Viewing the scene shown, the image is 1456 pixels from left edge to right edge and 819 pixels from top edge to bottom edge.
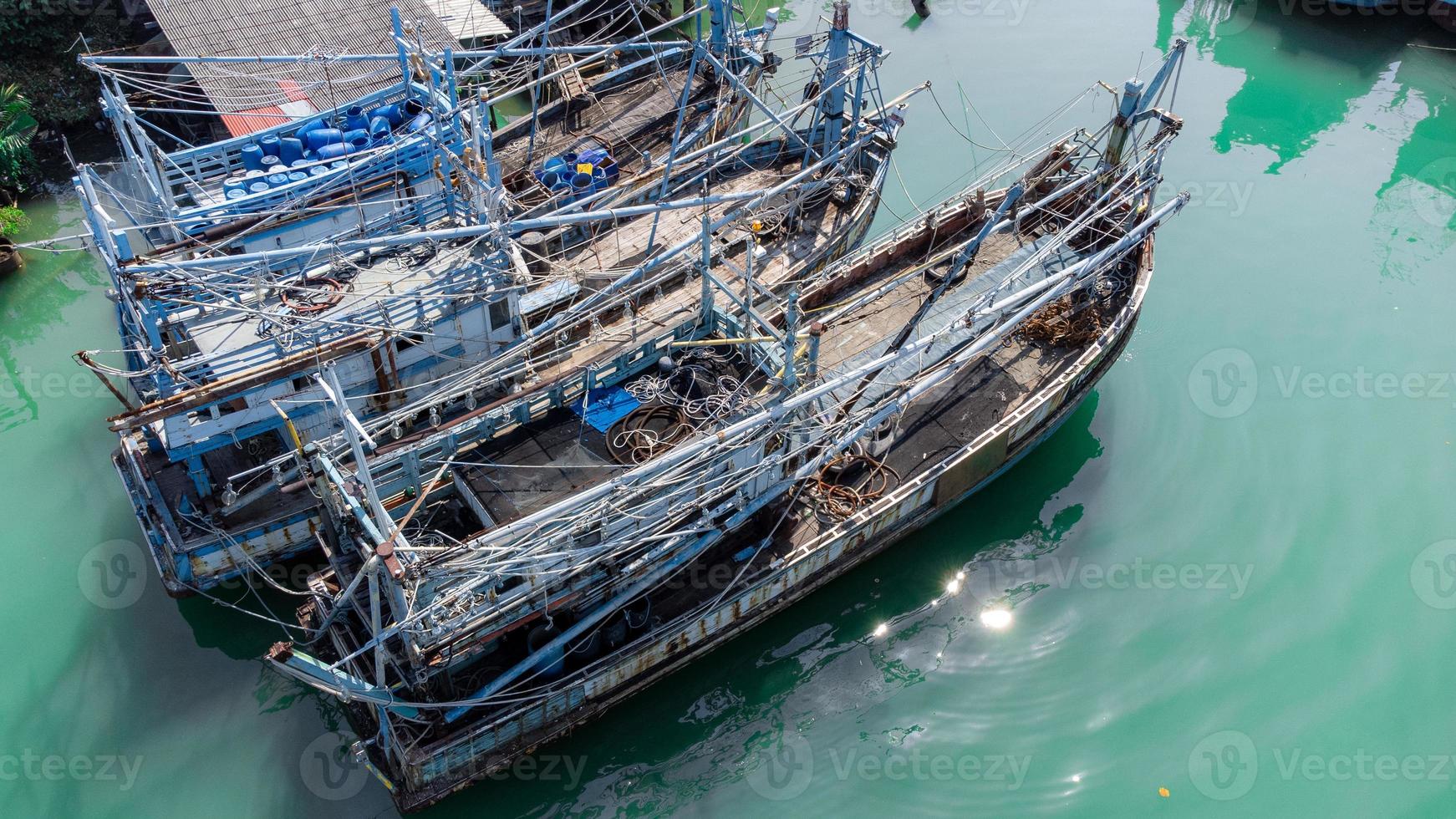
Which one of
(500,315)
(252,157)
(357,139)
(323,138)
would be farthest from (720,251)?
(252,157)

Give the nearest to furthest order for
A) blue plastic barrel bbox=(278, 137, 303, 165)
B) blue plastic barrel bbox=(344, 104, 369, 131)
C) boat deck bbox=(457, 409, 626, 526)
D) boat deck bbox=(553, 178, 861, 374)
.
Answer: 1. boat deck bbox=(457, 409, 626, 526)
2. boat deck bbox=(553, 178, 861, 374)
3. blue plastic barrel bbox=(278, 137, 303, 165)
4. blue plastic barrel bbox=(344, 104, 369, 131)

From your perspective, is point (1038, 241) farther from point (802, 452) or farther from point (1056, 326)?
point (802, 452)

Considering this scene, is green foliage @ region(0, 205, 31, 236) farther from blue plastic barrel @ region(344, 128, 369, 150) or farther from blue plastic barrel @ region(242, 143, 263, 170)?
blue plastic barrel @ region(344, 128, 369, 150)

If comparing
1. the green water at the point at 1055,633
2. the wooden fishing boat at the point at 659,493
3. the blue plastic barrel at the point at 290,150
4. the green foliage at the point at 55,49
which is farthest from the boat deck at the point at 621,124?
the green foliage at the point at 55,49

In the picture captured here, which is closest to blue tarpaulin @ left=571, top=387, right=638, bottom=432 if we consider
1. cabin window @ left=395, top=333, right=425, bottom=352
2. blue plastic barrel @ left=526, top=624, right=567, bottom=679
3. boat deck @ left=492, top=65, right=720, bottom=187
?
cabin window @ left=395, top=333, right=425, bottom=352

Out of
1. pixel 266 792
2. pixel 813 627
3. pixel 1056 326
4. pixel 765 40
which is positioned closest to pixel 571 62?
pixel 765 40

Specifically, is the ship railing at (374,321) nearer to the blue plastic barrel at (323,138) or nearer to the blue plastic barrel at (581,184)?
the blue plastic barrel at (581,184)
